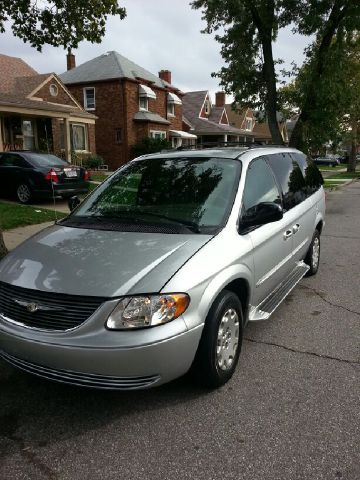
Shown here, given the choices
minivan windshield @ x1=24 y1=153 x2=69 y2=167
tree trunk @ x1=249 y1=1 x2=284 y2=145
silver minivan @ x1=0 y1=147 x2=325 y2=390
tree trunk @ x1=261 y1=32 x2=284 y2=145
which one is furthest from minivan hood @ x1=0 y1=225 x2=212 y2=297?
tree trunk @ x1=261 y1=32 x2=284 y2=145

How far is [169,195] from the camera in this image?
378 centimetres

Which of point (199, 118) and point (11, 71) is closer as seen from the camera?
point (11, 71)

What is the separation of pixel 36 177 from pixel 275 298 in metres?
9.45

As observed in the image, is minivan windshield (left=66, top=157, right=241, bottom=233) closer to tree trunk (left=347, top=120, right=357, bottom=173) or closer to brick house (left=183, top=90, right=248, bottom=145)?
tree trunk (left=347, top=120, right=357, bottom=173)

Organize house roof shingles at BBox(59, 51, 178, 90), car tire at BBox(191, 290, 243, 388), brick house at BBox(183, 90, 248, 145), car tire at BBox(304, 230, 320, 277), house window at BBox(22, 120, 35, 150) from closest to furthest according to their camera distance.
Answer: car tire at BBox(191, 290, 243, 388) → car tire at BBox(304, 230, 320, 277) → house window at BBox(22, 120, 35, 150) → house roof shingles at BBox(59, 51, 178, 90) → brick house at BBox(183, 90, 248, 145)

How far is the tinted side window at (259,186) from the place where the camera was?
3706mm

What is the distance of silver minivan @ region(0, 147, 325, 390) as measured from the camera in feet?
8.36

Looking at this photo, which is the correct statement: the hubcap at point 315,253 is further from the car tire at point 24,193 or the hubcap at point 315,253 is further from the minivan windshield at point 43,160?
the car tire at point 24,193

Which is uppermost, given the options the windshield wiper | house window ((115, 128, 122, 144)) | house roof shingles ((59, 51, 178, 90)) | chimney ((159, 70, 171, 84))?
chimney ((159, 70, 171, 84))

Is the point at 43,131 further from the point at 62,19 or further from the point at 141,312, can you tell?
the point at 141,312

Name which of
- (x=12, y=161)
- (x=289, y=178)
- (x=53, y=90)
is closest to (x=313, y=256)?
(x=289, y=178)

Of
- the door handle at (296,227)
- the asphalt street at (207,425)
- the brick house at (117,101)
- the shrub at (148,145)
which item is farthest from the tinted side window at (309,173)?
the brick house at (117,101)

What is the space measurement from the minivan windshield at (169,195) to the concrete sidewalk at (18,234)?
3900 mm

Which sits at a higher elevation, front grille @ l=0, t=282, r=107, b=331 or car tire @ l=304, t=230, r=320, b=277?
front grille @ l=0, t=282, r=107, b=331
